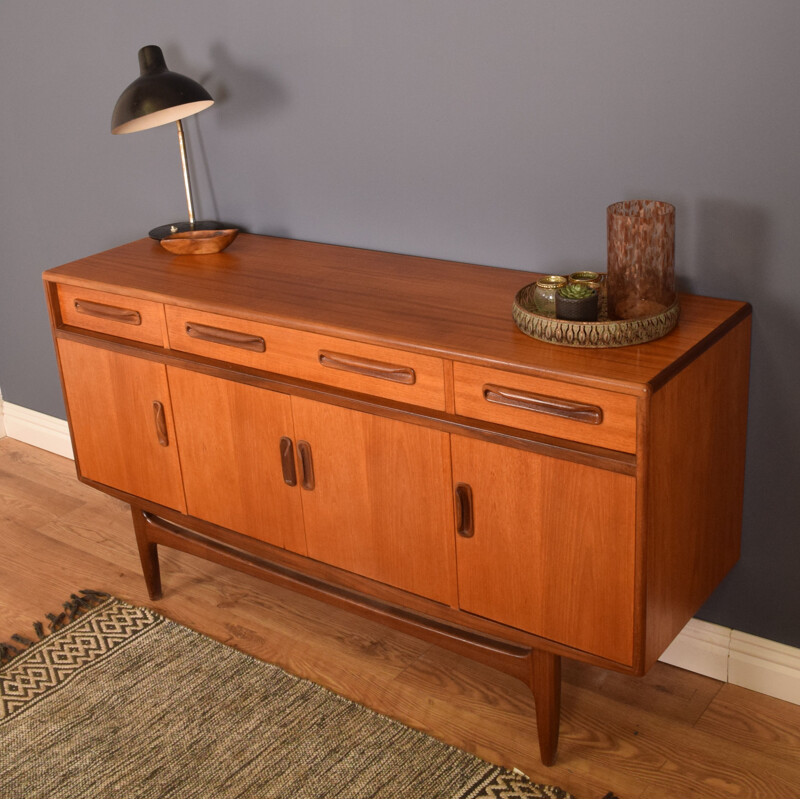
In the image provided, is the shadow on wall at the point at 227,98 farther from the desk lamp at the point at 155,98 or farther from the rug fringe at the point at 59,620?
the rug fringe at the point at 59,620

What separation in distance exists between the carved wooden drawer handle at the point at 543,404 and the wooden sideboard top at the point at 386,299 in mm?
53

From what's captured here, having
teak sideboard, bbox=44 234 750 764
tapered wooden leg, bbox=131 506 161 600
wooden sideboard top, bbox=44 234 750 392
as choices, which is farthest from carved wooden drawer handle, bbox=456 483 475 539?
tapered wooden leg, bbox=131 506 161 600

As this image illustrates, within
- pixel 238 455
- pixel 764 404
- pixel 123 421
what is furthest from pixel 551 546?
pixel 123 421

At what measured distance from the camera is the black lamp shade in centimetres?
230

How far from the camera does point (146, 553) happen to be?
2.60m

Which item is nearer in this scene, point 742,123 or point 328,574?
point 742,123

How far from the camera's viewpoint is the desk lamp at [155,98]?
2.30m

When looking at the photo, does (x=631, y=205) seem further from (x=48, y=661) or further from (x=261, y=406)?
(x=48, y=661)

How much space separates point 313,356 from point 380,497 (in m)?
0.32

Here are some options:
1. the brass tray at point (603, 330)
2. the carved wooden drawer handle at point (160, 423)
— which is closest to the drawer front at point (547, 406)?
the brass tray at point (603, 330)

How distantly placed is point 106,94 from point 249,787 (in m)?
1.94

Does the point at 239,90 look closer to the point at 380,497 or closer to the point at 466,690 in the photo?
the point at 380,497

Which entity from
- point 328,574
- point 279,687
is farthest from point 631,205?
point 279,687

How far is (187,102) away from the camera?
2.33 metres
